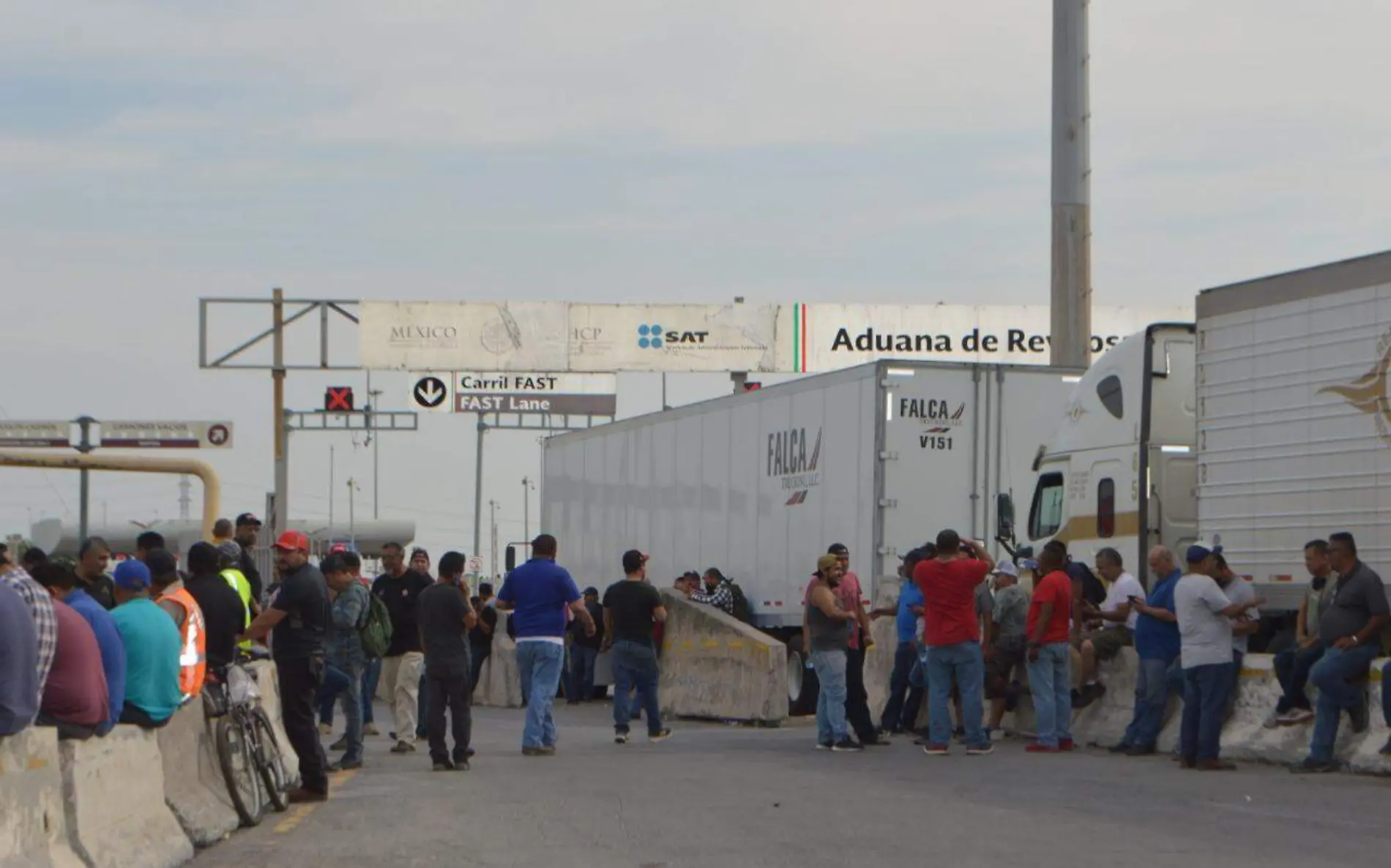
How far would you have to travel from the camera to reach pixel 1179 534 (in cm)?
2052

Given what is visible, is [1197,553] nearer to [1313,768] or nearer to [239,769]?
[1313,768]

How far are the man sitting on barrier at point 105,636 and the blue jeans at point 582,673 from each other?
19.5 metres

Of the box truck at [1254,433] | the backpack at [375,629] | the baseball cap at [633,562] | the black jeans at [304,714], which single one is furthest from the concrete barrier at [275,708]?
the box truck at [1254,433]

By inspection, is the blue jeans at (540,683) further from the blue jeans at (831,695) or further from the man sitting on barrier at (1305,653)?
the man sitting on barrier at (1305,653)

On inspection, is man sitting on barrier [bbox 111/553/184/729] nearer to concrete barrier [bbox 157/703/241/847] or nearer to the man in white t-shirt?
concrete barrier [bbox 157/703/241/847]

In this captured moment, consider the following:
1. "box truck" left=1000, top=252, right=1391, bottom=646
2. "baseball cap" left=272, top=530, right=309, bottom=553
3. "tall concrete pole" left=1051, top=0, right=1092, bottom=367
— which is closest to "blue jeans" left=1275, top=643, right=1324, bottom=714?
"box truck" left=1000, top=252, right=1391, bottom=646

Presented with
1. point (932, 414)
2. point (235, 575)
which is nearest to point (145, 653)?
point (235, 575)

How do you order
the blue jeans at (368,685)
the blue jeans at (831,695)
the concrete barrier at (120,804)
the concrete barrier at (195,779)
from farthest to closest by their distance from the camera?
the blue jeans at (368,685) → the blue jeans at (831,695) → the concrete barrier at (195,779) → the concrete barrier at (120,804)

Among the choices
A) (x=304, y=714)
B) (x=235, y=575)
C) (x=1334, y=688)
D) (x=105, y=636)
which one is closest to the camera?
(x=105, y=636)

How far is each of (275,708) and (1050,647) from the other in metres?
6.62

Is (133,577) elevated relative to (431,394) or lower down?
lower down

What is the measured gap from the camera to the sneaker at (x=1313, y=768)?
15.5 metres

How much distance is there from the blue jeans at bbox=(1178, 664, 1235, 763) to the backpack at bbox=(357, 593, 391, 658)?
623 cm

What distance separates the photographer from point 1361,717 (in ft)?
51.3
